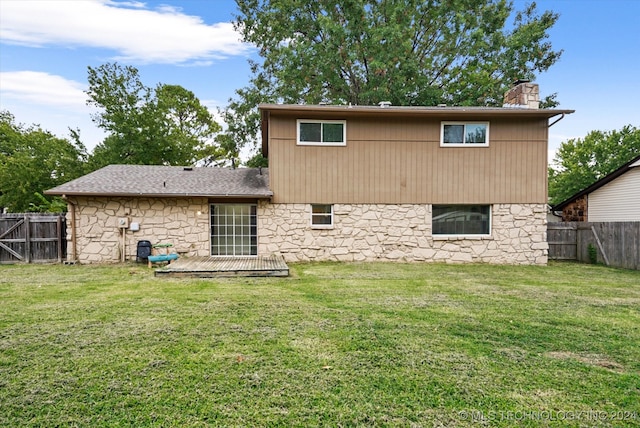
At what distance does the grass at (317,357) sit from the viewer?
248 cm

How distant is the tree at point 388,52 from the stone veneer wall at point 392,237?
7204mm

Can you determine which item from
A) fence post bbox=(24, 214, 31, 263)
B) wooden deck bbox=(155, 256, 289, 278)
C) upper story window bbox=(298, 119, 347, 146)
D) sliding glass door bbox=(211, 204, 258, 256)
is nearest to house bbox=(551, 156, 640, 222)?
upper story window bbox=(298, 119, 347, 146)

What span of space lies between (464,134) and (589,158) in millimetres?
25945

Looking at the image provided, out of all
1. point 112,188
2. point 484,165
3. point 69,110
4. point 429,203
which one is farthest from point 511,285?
point 69,110

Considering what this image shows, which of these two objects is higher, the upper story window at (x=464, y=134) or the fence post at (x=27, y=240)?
the upper story window at (x=464, y=134)

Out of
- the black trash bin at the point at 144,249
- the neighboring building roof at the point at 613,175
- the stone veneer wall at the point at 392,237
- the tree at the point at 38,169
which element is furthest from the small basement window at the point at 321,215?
the tree at the point at 38,169

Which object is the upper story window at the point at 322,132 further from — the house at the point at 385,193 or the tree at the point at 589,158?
the tree at the point at 589,158

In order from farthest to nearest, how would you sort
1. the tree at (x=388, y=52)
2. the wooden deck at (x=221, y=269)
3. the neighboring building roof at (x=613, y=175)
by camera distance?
the tree at (x=388, y=52)
the neighboring building roof at (x=613, y=175)
the wooden deck at (x=221, y=269)

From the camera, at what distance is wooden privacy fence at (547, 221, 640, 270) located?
972 centimetres

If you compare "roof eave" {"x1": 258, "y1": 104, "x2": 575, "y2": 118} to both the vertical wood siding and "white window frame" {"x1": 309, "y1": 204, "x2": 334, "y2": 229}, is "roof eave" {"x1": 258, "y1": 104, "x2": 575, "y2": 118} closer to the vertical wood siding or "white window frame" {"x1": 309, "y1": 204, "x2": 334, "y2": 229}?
the vertical wood siding


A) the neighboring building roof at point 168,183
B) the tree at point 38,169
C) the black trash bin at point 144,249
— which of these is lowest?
the black trash bin at point 144,249

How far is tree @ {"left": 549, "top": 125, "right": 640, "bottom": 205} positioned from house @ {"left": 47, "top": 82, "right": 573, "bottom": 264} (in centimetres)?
2282

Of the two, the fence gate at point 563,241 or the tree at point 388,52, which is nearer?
the fence gate at point 563,241

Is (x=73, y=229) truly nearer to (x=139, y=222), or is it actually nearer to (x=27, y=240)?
(x=27, y=240)
